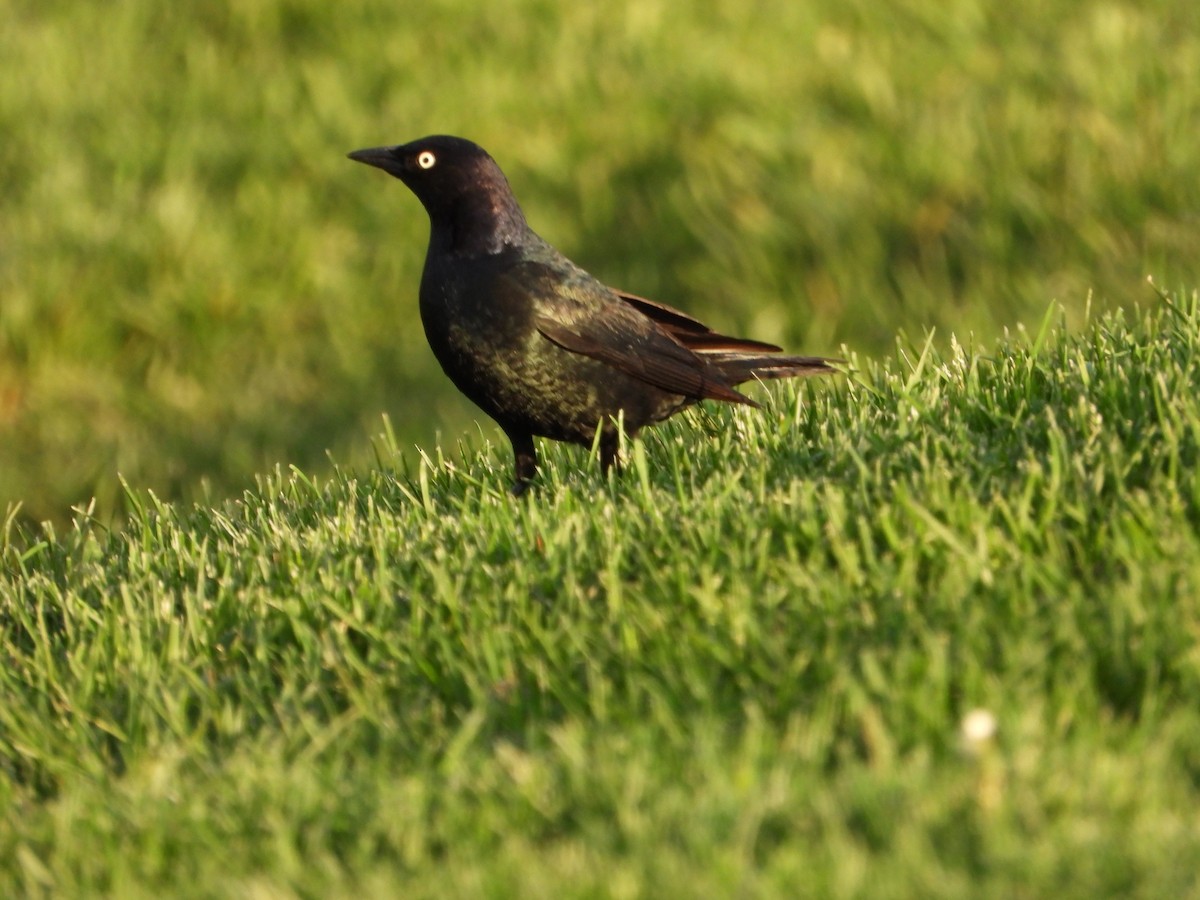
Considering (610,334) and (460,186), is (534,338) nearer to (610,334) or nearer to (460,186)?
(610,334)

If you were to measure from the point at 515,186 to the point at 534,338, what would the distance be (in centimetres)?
515

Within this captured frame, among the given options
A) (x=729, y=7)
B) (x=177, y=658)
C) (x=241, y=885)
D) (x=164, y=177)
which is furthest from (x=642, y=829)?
(x=729, y=7)

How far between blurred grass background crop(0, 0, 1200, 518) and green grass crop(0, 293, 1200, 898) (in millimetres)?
3585

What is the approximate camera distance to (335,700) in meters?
3.80

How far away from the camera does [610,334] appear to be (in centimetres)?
555

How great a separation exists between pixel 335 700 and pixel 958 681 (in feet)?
4.59

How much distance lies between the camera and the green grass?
2924 mm

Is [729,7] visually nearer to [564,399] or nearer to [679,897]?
[564,399]

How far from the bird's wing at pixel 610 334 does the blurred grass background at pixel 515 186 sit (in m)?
2.47

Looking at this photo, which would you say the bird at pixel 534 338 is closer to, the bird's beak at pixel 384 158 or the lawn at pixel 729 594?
the bird's beak at pixel 384 158

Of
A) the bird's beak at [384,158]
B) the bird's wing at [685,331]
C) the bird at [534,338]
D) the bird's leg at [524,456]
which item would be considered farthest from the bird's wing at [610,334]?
the bird's beak at [384,158]

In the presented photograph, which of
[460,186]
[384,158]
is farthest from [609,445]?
[384,158]

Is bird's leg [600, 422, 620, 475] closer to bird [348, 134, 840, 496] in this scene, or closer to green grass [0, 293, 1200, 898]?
bird [348, 134, 840, 496]

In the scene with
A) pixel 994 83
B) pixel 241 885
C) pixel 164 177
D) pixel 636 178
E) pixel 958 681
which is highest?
pixel 994 83
